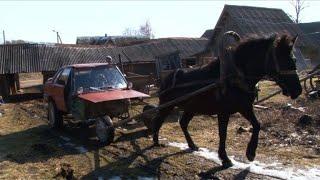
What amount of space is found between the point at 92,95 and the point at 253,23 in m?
24.0

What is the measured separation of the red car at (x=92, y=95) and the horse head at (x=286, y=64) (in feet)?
13.9

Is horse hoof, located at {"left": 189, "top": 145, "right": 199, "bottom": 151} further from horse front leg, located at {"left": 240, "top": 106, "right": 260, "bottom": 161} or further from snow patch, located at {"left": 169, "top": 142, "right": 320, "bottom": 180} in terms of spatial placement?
horse front leg, located at {"left": 240, "top": 106, "right": 260, "bottom": 161}

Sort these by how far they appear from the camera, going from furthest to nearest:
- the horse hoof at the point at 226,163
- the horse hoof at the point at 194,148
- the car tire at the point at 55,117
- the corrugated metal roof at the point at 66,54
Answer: the corrugated metal roof at the point at 66,54, the car tire at the point at 55,117, the horse hoof at the point at 194,148, the horse hoof at the point at 226,163

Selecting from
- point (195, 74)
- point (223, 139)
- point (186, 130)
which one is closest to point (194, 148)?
point (186, 130)

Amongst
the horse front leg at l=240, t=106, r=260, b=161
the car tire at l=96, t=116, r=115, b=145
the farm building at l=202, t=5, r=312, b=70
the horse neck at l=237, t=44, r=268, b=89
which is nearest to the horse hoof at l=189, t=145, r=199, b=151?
the horse front leg at l=240, t=106, r=260, b=161

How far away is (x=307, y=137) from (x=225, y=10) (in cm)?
2407

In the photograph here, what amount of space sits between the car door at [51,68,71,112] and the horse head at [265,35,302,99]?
6195mm

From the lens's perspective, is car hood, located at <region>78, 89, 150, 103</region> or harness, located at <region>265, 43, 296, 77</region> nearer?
harness, located at <region>265, 43, 296, 77</region>

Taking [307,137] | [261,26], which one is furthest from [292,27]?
[307,137]

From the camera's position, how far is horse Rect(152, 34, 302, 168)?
656 centimetres

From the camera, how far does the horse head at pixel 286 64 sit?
6527 mm

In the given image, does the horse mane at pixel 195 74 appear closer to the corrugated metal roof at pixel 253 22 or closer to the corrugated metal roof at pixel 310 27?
the corrugated metal roof at pixel 253 22

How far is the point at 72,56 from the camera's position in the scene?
31031mm

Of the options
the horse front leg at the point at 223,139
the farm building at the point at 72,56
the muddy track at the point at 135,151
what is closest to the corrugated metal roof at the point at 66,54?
the farm building at the point at 72,56
